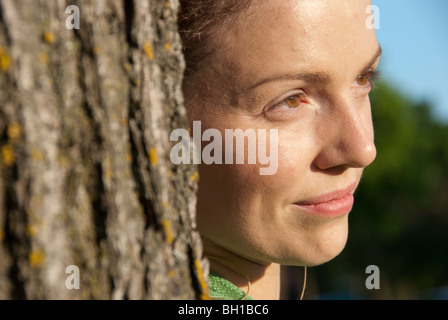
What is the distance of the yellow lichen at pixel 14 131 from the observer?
1.04 metres

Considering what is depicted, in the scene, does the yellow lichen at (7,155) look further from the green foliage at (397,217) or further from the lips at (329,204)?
the green foliage at (397,217)

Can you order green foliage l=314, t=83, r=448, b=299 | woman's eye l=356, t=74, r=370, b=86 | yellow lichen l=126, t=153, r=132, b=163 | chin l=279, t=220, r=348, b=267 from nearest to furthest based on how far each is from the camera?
yellow lichen l=126, t=153, r=132, b=163
chin l=279, t=220, r=348, b=267
woman's eye l=356, t=74, r=370, b=86
green foliage l=314, t=83, r=448, b=299

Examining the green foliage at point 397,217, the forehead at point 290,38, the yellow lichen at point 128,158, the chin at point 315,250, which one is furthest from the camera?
the green foliage at point 397,217

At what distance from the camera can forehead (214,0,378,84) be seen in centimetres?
180

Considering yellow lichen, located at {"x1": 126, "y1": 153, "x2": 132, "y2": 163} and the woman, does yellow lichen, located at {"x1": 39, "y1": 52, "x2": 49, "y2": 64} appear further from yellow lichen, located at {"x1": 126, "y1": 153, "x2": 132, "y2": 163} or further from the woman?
the woman

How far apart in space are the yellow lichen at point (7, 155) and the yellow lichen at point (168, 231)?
369mm

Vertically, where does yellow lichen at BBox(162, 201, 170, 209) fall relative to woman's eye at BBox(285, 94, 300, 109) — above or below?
below

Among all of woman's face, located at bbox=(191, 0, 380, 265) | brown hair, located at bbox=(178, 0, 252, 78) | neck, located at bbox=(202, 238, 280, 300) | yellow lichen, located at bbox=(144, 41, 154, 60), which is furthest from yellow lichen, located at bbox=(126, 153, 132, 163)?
neck, located at bbox=(202, 238, 280, 300)

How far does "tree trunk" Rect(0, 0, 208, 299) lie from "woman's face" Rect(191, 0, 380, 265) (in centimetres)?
47

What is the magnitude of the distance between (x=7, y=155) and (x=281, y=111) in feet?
3.32

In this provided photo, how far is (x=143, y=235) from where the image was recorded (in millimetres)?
1243

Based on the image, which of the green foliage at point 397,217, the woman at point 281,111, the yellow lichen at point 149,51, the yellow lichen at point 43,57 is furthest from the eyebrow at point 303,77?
the green foliage at point 397,217

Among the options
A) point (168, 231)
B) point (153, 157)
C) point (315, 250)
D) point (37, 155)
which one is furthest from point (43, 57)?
point (315, 250)

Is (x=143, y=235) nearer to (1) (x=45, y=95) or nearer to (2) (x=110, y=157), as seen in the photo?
(2) (x=110, y=157)
